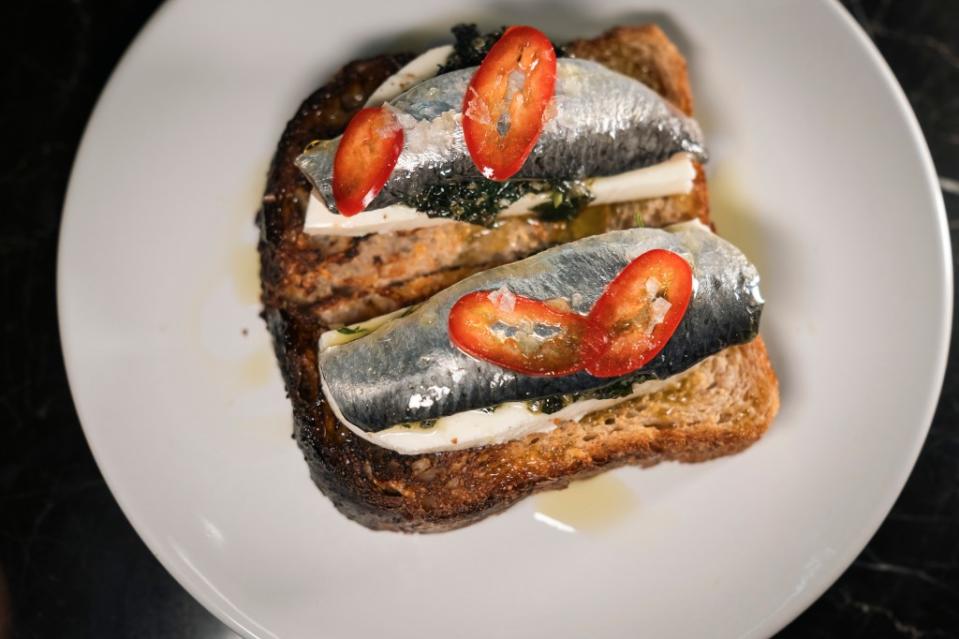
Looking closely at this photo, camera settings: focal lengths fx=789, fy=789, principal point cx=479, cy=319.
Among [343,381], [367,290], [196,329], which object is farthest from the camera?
[196,329]

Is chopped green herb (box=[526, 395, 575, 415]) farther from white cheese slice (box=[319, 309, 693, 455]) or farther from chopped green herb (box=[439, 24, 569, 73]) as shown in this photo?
chopped green herb (box=[439, 24, 569, 73])

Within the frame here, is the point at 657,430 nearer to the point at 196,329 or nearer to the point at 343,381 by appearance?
the point at 343,381

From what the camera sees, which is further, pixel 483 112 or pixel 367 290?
pixel 367 290

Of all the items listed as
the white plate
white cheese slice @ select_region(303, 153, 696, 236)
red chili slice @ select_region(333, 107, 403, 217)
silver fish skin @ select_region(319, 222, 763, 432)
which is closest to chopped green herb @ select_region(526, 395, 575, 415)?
silver fish skin @ select_region(319, 222, 763, 432)

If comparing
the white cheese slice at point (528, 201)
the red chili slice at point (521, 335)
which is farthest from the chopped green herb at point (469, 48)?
the red chili slice at point (521, 335)

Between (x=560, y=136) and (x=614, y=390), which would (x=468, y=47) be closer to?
(x=560, y=136)

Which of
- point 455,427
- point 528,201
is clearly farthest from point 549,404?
point 528,201

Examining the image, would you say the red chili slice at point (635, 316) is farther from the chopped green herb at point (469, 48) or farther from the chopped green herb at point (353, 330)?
the chopped green herb at point (469, 48)

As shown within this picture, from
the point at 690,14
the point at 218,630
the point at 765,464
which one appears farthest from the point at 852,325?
the point at 218,630
